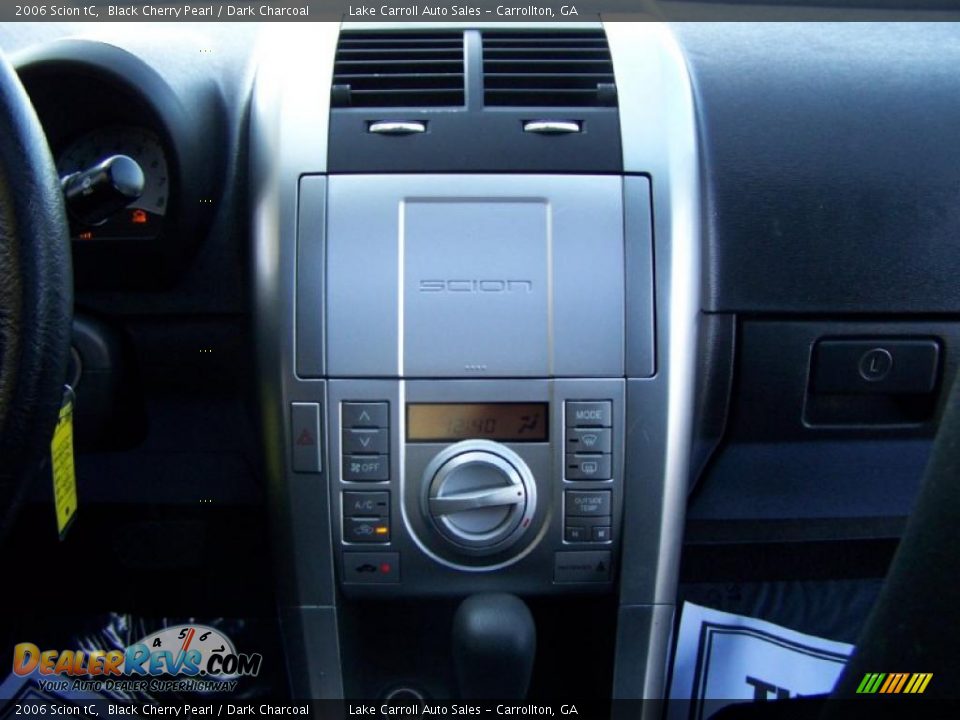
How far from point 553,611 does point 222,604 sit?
1.77 ft

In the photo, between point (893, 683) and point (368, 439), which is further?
point (368, 439)

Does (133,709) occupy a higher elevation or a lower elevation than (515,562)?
lower

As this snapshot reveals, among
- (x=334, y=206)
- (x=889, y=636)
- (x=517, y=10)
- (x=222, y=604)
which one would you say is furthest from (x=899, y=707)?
(x=222, y=604)

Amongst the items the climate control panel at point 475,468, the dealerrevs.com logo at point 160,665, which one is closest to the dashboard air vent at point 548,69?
the climate control panel at point 475,468

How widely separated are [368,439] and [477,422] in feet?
0.47

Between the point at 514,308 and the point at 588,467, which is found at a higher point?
the point at 514,308

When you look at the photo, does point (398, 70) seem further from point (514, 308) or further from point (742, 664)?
point (742, 664)

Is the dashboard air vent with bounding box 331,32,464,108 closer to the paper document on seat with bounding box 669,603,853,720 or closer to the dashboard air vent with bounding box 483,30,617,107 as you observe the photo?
the dashboard air vent with bounding box 483,30,617,107

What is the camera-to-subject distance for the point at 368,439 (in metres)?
1.33

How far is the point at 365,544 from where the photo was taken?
4.48ft

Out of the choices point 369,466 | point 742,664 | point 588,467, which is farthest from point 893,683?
point 742,664

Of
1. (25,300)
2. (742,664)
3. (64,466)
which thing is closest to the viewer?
(25,300)

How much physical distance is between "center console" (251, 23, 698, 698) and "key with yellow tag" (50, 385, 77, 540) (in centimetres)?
28

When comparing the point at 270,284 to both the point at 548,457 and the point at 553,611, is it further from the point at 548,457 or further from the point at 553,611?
the point at 553,611
